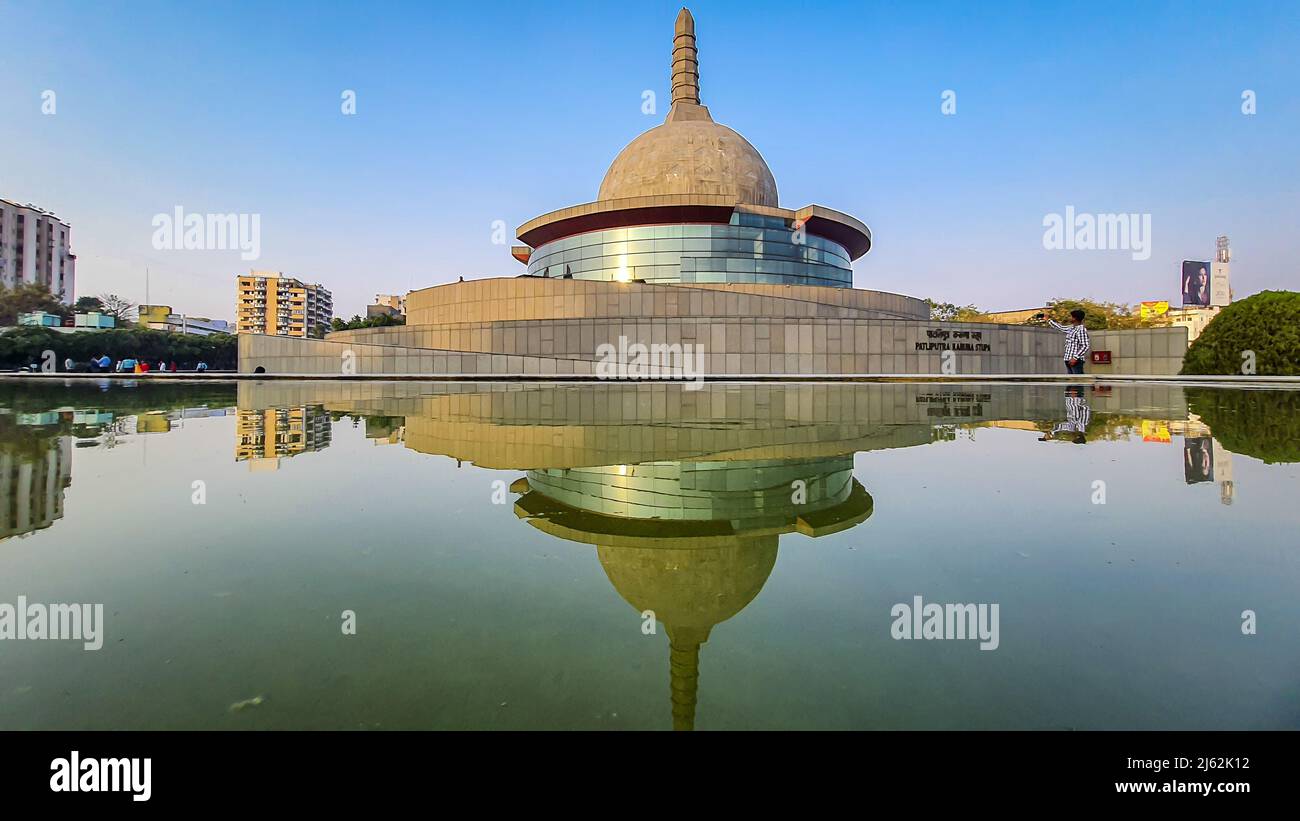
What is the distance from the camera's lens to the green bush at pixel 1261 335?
21938 millimetres

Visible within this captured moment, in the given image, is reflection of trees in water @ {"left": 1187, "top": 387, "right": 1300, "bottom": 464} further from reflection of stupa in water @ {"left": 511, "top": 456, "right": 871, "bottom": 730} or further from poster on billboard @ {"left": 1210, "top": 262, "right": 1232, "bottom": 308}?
poster on billboard @ {"left": 1210, "top": 262, "right": 1232, "bottom": 308}

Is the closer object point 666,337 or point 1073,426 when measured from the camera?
point 1073,426

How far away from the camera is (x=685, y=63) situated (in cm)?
4062

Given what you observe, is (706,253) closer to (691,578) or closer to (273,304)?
(691,578)

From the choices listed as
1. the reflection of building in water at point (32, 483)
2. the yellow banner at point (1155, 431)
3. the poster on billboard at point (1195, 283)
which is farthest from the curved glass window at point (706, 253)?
the poster on billboard at point (1195, 283)

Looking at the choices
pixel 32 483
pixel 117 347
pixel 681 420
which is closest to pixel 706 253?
pixel 681 420

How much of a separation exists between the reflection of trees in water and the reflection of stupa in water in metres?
4.45

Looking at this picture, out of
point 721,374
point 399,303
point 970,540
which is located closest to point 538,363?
point 721,374

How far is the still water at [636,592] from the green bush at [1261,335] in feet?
77.3

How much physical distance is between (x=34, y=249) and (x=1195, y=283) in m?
174

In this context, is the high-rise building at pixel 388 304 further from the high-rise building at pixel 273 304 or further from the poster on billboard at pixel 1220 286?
the poster on billboard at pixel 1220 286

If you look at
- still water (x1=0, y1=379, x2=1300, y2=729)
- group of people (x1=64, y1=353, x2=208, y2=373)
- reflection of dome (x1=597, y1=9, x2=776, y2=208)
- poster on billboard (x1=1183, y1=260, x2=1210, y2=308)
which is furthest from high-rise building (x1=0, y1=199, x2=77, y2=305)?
poster on billboard (x1=1183, y1=260, x2=1210, y2=308)

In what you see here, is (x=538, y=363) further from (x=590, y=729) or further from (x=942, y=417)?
(x=590, y=729)

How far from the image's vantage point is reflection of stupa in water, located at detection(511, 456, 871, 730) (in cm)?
232
